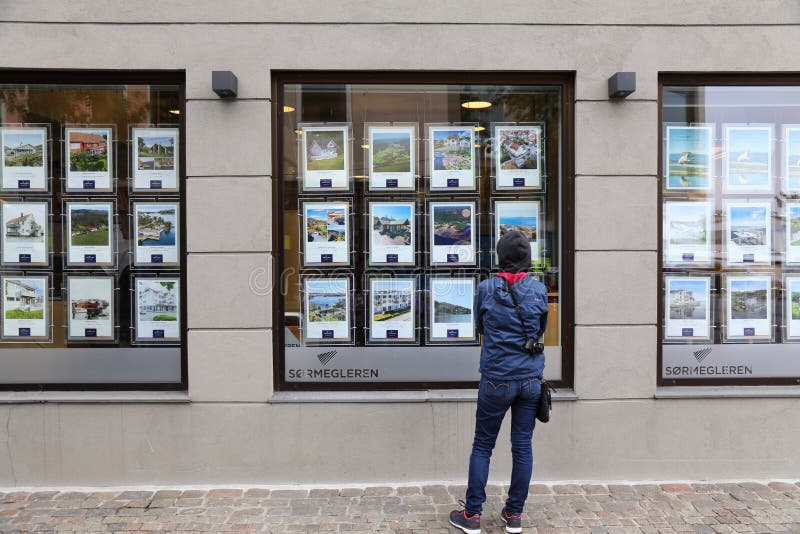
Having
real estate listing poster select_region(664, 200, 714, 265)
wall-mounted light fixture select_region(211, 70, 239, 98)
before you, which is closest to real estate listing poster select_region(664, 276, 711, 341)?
real estate listing poster select_region(664, 200, 714, 265)

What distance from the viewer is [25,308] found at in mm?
5195

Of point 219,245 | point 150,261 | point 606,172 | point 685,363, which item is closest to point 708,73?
point 606,172

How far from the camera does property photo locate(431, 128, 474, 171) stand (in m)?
5.24

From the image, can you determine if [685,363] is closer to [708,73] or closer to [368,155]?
[708,73]

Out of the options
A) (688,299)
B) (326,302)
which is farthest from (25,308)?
(688,299)

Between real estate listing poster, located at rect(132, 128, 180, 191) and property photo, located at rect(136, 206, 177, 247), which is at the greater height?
real estate listing poster, located at rect(132, 128, 180, 191)

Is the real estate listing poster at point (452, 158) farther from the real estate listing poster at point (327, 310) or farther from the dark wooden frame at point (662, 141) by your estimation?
the dark wooden frame at point (662, 141)

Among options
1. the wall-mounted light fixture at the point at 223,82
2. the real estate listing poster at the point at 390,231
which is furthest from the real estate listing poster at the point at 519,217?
the wall-mounted light fixture at the point at 223,82

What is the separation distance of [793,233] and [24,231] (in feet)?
22.8

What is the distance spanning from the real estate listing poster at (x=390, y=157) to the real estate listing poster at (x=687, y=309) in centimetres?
256

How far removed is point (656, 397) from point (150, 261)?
4.59 metres

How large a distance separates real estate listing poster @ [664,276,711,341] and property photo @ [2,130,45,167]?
573cm

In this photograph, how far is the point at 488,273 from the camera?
5266 mm

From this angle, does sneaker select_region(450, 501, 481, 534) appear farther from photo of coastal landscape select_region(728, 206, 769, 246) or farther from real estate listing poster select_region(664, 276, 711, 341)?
photo of coastal landscape select_region(728, 206, 769, 246)
